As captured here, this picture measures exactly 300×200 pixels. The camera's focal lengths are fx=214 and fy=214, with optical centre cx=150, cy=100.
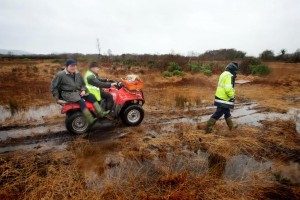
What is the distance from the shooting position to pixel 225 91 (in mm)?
5543

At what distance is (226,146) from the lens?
5.02 metres

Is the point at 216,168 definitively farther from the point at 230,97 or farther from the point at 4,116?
the point at 4,116

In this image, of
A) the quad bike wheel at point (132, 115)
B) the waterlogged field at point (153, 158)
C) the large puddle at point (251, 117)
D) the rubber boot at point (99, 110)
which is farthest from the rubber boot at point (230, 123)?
the rubber boot at point (99, 110)

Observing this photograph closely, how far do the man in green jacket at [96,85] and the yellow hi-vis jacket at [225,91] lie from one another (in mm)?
2939

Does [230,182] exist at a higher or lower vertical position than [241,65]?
lower

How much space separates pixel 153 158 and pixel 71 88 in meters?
2.70

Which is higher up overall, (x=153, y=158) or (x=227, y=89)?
(x=227, y=89)

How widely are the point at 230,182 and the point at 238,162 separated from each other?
3.24 feet

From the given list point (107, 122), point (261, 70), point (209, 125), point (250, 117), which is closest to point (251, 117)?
point (250, 117)

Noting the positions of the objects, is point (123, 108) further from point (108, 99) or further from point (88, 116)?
point (88, 116)

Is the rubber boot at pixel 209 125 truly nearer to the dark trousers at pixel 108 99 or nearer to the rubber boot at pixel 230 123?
the rubber boot at pixel 230 123

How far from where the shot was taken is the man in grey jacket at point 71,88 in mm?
5195

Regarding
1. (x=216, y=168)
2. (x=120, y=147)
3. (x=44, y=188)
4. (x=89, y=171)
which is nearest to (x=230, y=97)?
(x=216, y=168)

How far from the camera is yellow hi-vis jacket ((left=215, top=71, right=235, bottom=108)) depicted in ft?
17.9
